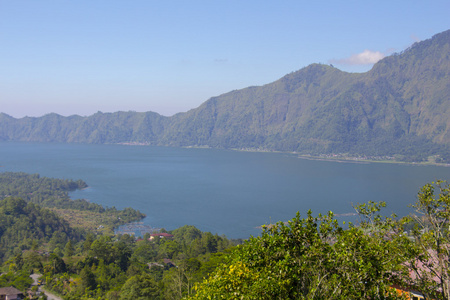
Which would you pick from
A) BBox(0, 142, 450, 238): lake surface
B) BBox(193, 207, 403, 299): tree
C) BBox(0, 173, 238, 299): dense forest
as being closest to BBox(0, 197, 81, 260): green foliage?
BBox(0, 173, 238, 299): dense forest

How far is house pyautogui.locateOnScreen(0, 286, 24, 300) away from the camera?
20.0 metres

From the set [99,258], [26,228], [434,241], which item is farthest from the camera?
[26,228]

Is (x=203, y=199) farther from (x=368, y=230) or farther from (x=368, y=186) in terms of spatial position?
(x=368, y=230)

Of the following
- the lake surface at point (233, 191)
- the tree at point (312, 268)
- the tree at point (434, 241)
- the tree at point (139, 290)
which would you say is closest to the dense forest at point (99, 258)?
the tree at point (139, 290)

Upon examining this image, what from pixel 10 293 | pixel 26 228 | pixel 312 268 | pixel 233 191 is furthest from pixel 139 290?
pixel 233 191

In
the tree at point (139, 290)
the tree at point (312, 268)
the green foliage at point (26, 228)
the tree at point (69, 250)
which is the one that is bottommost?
the green foliage at point (26, 228)

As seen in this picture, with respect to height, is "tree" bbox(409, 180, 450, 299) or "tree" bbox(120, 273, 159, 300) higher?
"tree" bbox(409, 180, 450, 299)

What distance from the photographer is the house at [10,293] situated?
19984mm

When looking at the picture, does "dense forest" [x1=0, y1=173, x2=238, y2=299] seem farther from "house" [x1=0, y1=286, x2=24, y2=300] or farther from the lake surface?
the lake surface

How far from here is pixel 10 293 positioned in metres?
20.1

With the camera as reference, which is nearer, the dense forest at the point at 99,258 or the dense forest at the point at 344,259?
the dense forest at the point at 344,259

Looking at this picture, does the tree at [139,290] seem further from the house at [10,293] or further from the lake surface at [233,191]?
the lake surface at [233,191]

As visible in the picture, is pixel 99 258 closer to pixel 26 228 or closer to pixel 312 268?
pixel 26 228

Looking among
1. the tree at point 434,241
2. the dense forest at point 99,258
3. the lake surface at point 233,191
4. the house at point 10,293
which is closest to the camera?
the tree at point 434,241
